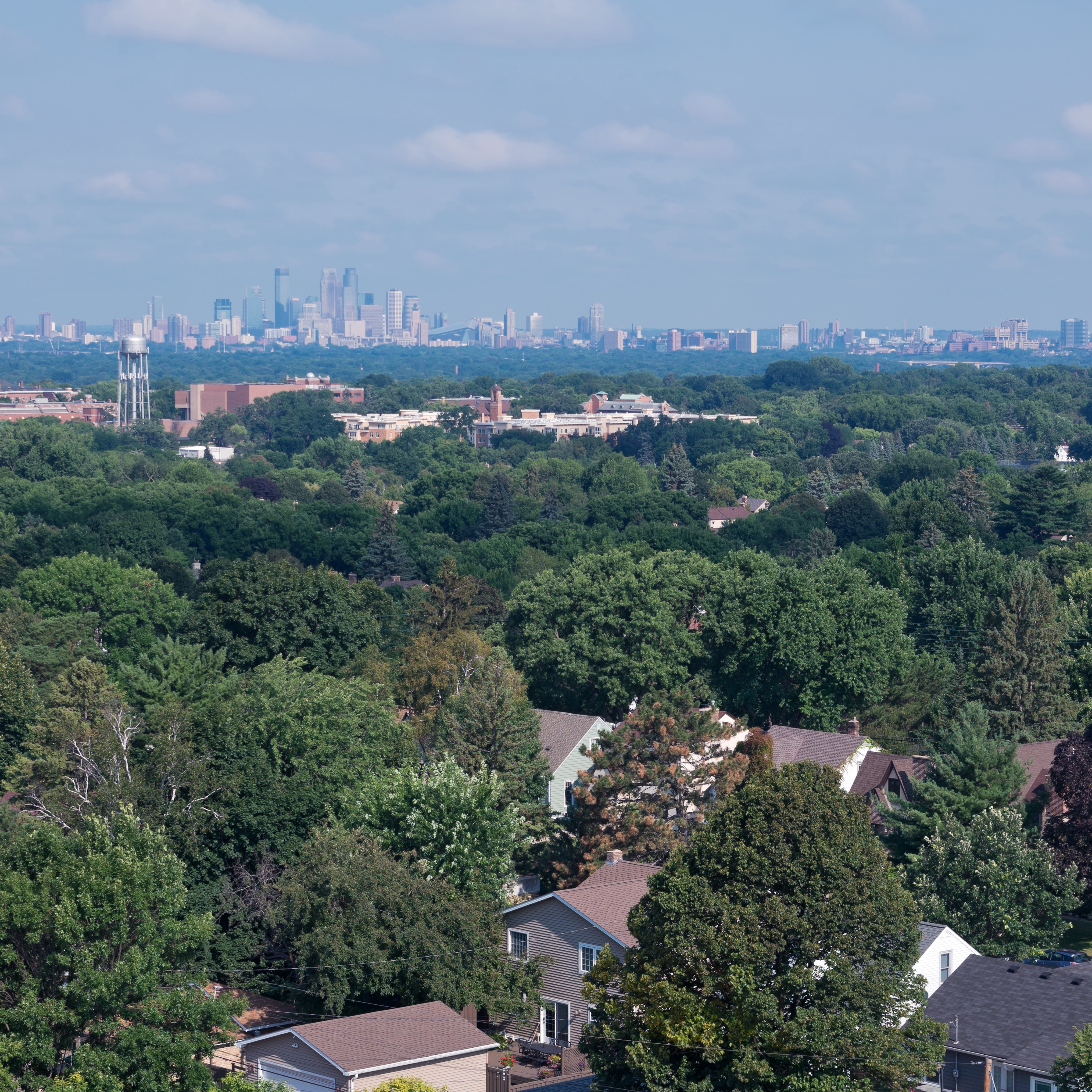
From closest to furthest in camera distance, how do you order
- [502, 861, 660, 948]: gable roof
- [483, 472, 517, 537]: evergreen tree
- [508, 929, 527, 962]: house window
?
[502, 861, 660, 948]: gable roof < [508, 929, 527, 962]: house window < [483, 472, 517, 537]: evergreen tree

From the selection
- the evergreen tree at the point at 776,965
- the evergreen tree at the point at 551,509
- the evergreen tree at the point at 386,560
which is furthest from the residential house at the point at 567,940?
the evergreen tree at the point at 551,509

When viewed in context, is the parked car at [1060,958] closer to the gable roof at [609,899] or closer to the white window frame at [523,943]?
the gable roof at [609,899]

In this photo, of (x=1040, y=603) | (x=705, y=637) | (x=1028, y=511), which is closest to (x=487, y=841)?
(x=705, y=637)

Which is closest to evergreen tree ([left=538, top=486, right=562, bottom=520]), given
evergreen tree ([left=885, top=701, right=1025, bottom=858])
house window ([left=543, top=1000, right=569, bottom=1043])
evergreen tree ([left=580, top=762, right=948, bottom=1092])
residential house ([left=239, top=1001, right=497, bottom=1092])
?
evergreen tree ([left=885, top=701, right=1025, bottom=858])

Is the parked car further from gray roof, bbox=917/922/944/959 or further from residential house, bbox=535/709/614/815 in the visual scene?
residential house, bbox=535/709/614/815

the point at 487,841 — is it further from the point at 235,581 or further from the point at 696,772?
the point at 235,581

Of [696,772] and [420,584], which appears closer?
[696,772]
